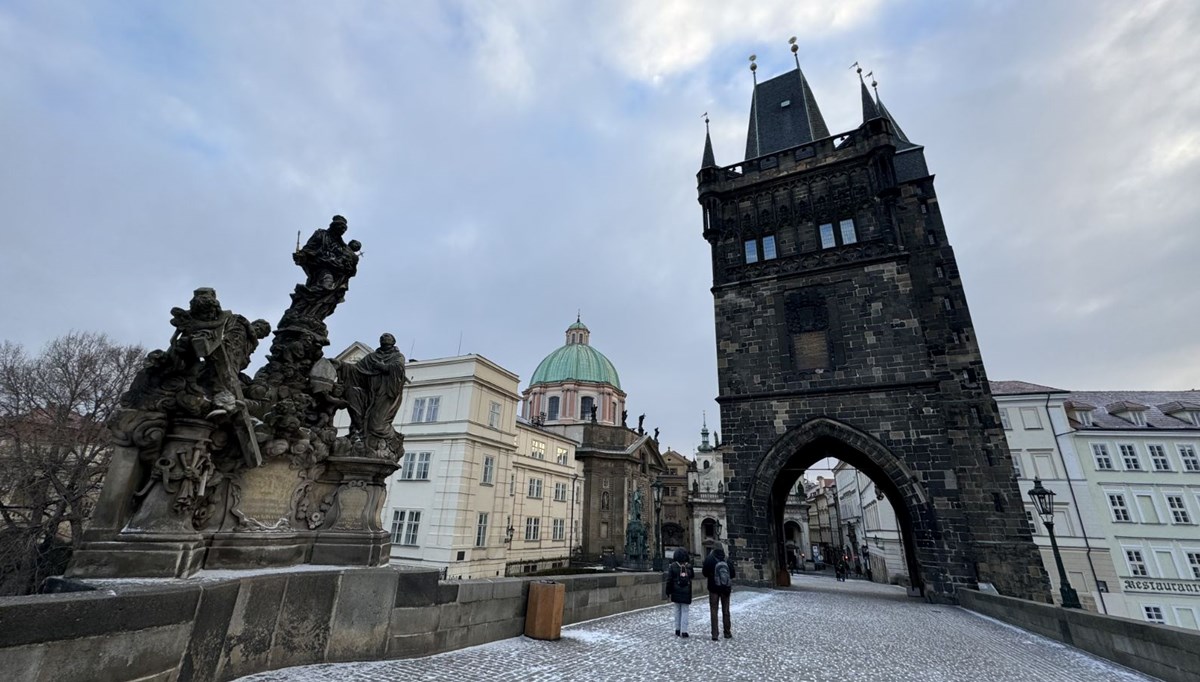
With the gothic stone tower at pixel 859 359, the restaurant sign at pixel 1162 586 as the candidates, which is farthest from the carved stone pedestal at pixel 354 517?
the restaurant sign at pixel 1162 586

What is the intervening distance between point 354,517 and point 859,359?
60.0ft

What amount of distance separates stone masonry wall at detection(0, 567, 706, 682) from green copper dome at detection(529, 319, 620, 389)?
41058 millimetres

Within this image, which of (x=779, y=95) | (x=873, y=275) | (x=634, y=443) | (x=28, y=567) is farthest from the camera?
(x=634, y=443)

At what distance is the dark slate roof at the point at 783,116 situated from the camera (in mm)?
25859

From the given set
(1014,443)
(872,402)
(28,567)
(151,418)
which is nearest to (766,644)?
(151,418)

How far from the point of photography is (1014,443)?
88.1ft

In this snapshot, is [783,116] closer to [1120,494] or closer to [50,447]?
[1120,494]

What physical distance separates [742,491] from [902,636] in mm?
9555

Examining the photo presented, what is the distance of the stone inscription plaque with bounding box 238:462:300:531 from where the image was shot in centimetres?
473

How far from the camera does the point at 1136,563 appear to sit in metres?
24.4

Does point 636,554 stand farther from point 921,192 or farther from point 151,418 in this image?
point 921,192

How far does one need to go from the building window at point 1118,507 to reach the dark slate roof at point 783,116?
2427cm

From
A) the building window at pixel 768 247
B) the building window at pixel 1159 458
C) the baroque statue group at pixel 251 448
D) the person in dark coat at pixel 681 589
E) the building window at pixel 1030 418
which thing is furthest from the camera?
the building window at pixel 1030 418

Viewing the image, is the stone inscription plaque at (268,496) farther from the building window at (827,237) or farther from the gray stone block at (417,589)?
the building window at (827,237)
